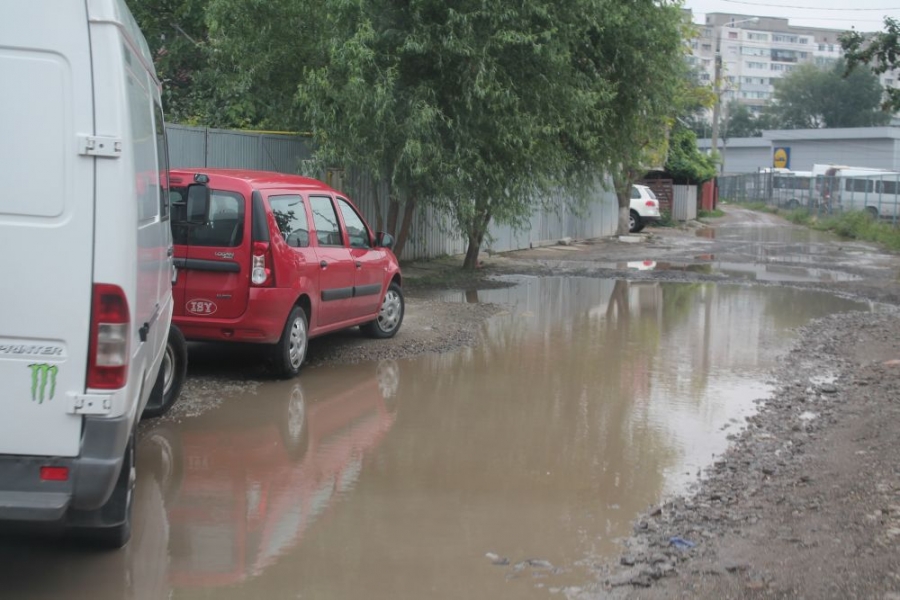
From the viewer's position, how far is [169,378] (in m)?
8.41

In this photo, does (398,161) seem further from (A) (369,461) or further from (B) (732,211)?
(B) (732,211)

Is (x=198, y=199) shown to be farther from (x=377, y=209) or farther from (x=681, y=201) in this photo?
(x=681, y=201)

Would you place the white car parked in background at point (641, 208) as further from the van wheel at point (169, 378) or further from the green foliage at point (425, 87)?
the van wheel at point (169, 378)

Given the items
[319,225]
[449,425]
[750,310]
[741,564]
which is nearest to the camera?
[741,564]

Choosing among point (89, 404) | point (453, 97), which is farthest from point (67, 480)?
point (453, 97)

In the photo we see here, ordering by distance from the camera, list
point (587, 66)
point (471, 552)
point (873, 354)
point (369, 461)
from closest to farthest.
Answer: point (471, 552) < point (369, 461) < point (873, 354) < point (587, 66)

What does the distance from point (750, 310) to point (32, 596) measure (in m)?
13.4

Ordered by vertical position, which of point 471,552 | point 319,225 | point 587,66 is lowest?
point 471,552

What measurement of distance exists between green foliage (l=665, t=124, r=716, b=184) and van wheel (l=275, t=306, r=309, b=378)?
3568 cm

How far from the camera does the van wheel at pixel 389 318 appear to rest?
40.3 ft

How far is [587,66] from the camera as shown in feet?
66.7

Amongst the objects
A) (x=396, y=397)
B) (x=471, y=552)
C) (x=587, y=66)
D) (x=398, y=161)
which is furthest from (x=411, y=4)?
(x=471, y=552)

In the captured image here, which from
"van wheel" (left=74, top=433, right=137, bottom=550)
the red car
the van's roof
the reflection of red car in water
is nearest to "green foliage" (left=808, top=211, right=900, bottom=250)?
the van's roof

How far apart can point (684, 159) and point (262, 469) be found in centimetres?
3955
